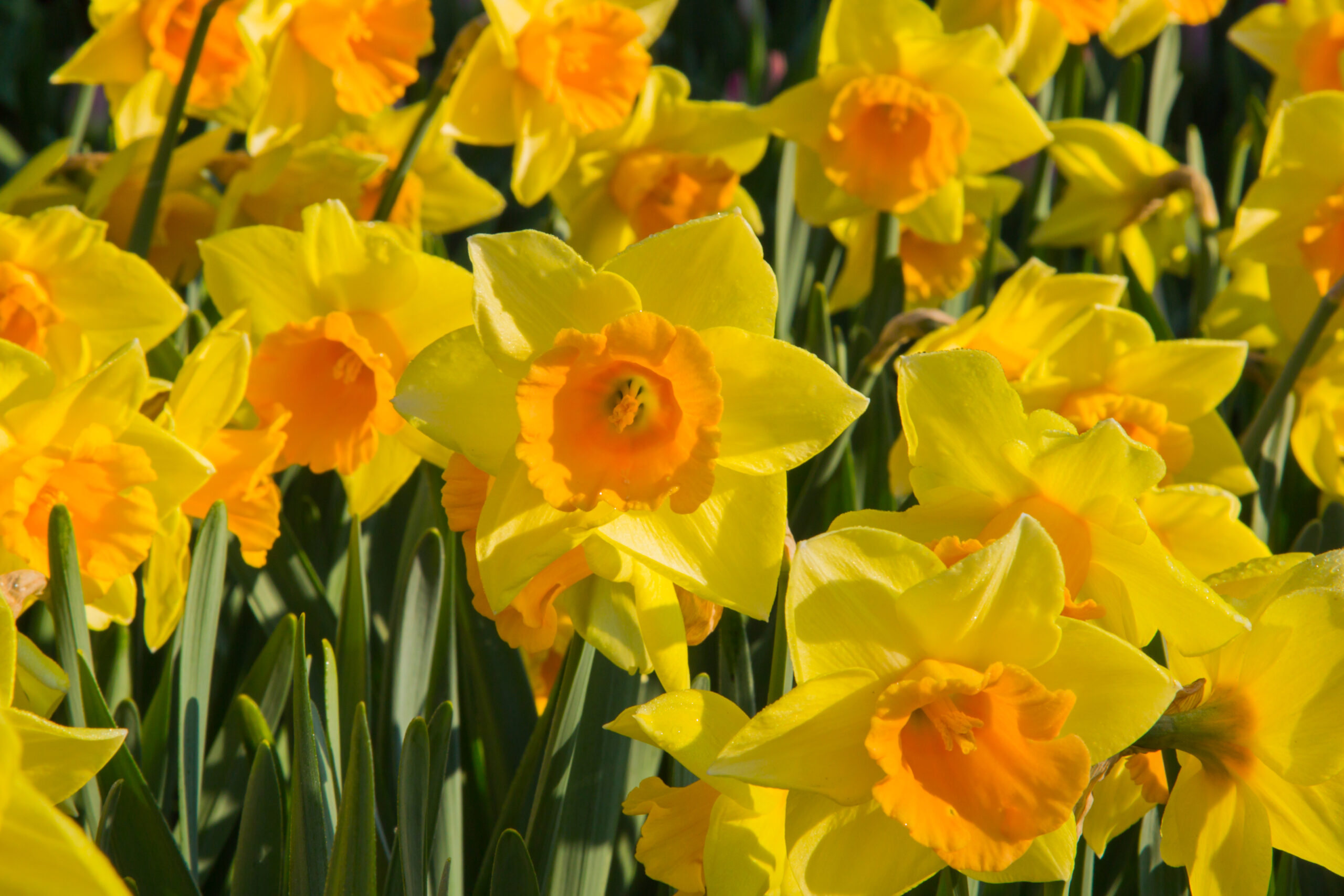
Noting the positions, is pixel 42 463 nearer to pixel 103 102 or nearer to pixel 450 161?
pixel 450 161

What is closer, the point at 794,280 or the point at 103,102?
the point at 794,280

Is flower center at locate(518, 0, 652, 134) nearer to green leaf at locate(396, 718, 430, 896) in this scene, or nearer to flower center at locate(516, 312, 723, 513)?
flower center at locate(516, 312, 723, 513)

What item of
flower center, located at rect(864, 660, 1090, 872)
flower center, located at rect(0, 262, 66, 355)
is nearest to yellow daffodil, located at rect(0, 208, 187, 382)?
flower center, located at rect(0, 262, 66, 355)

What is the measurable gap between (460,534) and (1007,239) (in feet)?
6.89

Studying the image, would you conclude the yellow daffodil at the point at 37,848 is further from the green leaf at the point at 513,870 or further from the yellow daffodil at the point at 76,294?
the yellow daffodil at the point at 76,294

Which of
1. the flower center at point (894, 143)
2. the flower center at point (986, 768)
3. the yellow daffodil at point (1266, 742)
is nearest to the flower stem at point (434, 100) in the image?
the flower center at point (894, 143)

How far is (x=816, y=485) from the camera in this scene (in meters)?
1.62

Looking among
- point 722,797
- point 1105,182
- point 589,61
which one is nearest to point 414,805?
point 722,797

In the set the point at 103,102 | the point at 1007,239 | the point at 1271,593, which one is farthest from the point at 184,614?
the point at 103,102

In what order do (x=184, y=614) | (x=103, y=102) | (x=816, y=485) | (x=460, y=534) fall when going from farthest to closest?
1. (x=103, y=102)
2. (x=816, y=485)
3. (x=460, y=534)
4. (x=184, y=614)

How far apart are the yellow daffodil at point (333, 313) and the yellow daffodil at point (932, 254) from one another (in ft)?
3.68

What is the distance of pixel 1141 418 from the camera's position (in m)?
1.46

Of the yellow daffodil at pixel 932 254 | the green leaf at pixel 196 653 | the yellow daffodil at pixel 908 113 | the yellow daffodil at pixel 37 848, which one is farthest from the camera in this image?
the yellow daffodil at pixel 932 254

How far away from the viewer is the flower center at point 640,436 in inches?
36.6
